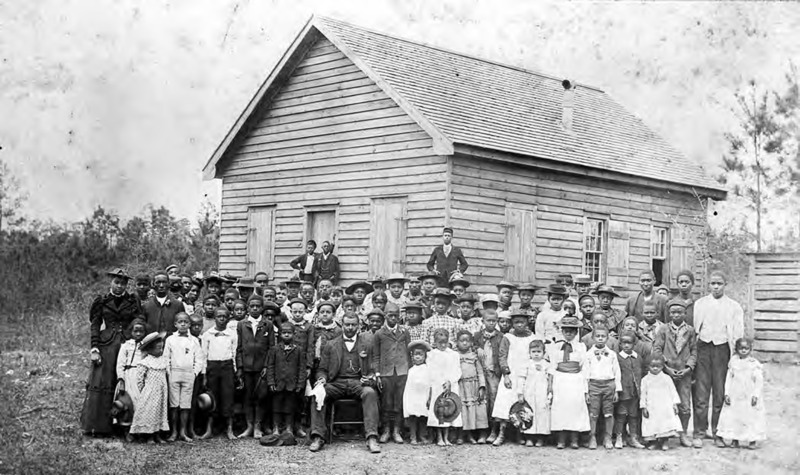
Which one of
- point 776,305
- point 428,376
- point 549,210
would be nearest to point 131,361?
point 428,376

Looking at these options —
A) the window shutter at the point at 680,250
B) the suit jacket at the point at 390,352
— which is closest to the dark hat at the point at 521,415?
the suit jacket at the point at 390,352

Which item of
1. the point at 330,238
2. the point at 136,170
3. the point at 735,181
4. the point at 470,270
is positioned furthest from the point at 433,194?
the point at 735,181

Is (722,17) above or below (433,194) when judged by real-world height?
above

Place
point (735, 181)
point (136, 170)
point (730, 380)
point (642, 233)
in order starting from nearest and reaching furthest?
point (730, 380), point (642, 233), point (136, 170), point (735, 181)

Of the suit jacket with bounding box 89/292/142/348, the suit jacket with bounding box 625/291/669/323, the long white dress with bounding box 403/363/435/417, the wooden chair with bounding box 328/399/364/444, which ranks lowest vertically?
the wooden chair with bounding box 328/399/364/444

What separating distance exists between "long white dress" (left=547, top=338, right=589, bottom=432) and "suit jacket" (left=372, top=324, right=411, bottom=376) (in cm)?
164

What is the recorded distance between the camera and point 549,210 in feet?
52.5

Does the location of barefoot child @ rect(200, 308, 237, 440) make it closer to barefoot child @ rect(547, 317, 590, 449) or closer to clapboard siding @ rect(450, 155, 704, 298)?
barefoot child @ rect(547, 317, 590, 449)

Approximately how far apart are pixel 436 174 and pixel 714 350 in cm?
625

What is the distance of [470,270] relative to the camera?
14.3 metres

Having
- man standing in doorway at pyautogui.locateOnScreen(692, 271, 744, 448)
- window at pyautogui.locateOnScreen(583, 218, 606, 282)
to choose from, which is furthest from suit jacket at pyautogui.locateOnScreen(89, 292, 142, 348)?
window at pyautogui.locateOnScreen(583, 218, 606, 282)

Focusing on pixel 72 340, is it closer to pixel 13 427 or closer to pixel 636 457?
pixel 13 427

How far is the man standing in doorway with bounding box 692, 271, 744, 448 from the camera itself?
30.4 feet

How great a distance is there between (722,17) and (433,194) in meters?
7.53
